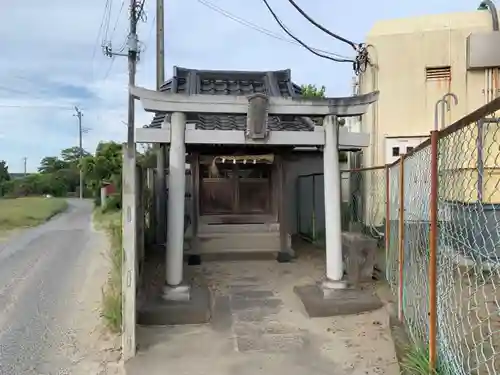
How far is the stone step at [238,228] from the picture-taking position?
8.61 m

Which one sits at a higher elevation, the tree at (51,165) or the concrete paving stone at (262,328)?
the tree at (51,165)

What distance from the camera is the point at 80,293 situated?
711cm

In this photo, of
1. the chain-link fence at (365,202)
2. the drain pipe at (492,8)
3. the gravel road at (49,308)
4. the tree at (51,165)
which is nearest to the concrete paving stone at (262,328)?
the gravel road at (49,308)

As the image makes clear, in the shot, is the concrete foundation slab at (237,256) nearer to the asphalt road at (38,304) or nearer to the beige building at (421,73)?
the asphalt road at (38,304)

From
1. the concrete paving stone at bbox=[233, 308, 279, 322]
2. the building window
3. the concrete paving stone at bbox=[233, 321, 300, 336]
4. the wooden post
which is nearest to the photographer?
the concrete paving stone at bbox=[233, 321, 300, 336]

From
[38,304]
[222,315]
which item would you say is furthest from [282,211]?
[38,304]

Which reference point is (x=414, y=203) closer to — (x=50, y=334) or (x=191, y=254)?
(x=50, y=334)

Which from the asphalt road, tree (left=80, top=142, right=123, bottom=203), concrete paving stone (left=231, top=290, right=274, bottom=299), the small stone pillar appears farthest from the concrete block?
tree (left=80, top=142, right=123, bottom=203)

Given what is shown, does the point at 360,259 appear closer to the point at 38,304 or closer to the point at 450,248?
the point at 450,248

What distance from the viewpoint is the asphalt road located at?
4.56 metres

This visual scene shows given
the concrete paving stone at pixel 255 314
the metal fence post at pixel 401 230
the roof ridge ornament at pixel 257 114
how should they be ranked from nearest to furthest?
the metal fence post at pixel 401 230
the concrete paving stone at pixel 255 314
the roof ridge ornament at pixel 257 114

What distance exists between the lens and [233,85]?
904 cm

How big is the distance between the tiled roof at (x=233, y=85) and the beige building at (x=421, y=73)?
1719 mm

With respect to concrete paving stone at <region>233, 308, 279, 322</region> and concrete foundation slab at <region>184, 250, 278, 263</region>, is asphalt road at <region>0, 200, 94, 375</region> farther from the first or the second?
concrete foundation slab at <region>184, 250, 278, 263</region>
